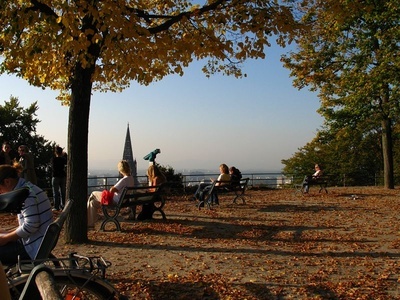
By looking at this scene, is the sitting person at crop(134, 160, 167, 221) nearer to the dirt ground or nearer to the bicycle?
the dirt ground

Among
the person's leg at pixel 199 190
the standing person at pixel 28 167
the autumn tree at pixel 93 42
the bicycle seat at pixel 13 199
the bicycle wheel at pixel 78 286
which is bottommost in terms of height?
the bicycle wheel at pixel 78 286

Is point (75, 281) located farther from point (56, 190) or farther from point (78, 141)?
point (56, 190)

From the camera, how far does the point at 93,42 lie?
24.3 feet

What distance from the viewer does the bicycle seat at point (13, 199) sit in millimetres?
3729

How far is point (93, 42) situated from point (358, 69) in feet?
56.4

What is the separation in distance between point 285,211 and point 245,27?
5942 mm

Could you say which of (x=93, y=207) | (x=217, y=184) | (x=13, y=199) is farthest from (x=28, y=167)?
(x=13, y=199)

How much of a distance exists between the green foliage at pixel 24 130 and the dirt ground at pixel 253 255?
26238 mm

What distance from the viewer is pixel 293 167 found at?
5231cm

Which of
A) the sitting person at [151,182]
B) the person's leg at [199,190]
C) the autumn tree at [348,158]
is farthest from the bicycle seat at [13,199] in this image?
the autumn tree at [348,158]

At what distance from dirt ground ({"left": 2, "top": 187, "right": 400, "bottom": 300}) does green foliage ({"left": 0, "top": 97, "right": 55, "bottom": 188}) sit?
1033 inches

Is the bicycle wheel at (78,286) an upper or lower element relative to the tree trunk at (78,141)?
lower

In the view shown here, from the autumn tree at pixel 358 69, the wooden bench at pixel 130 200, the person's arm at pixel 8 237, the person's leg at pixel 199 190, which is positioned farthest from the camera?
the autumn tree at pixel 358 69

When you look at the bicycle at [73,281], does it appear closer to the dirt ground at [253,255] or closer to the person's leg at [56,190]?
the dirt ground at [253,255]
